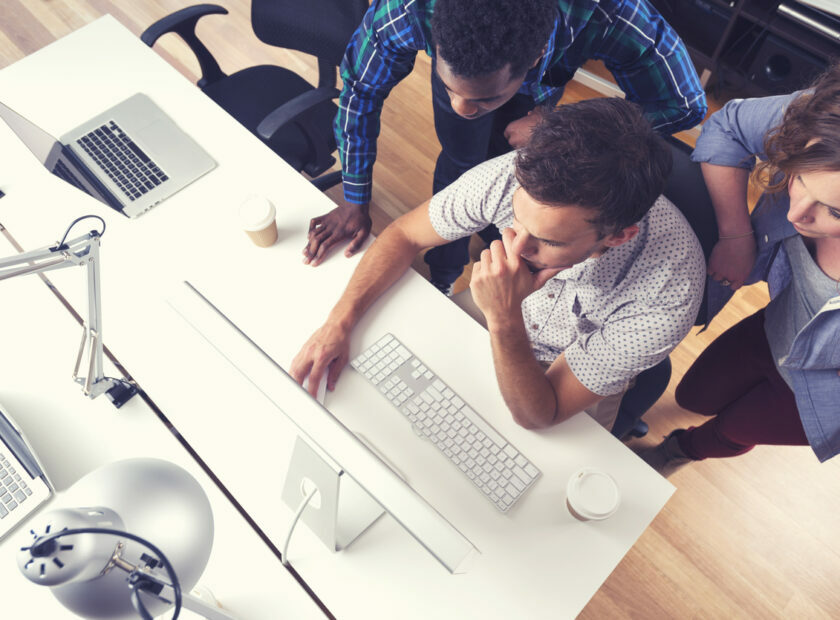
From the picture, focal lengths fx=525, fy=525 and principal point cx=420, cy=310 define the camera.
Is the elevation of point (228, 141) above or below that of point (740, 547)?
above

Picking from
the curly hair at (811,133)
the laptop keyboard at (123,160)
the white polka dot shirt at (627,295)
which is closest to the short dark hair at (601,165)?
the white polka dot shirt at (627,295)

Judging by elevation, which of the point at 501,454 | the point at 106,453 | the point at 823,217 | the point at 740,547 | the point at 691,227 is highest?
the point at 823,217

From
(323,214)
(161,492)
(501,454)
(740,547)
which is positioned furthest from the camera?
(740,547)

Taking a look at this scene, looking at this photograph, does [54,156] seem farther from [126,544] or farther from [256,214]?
[126,544]

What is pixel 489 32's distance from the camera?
3.29ft

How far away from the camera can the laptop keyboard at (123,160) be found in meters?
1.40

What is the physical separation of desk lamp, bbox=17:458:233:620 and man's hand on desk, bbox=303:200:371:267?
0.73m

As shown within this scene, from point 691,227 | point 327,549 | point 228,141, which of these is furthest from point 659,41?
point 327,549

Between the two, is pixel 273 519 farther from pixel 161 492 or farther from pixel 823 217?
pixel 823 217

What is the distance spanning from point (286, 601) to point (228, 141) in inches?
46.8

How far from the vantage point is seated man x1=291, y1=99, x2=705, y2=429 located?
976 millimetres

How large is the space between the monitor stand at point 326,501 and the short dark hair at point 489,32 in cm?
79

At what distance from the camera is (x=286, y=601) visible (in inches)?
38.8

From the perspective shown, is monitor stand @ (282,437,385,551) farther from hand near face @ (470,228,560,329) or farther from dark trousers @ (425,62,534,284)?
dark trousers @ (425,62,534,284)
